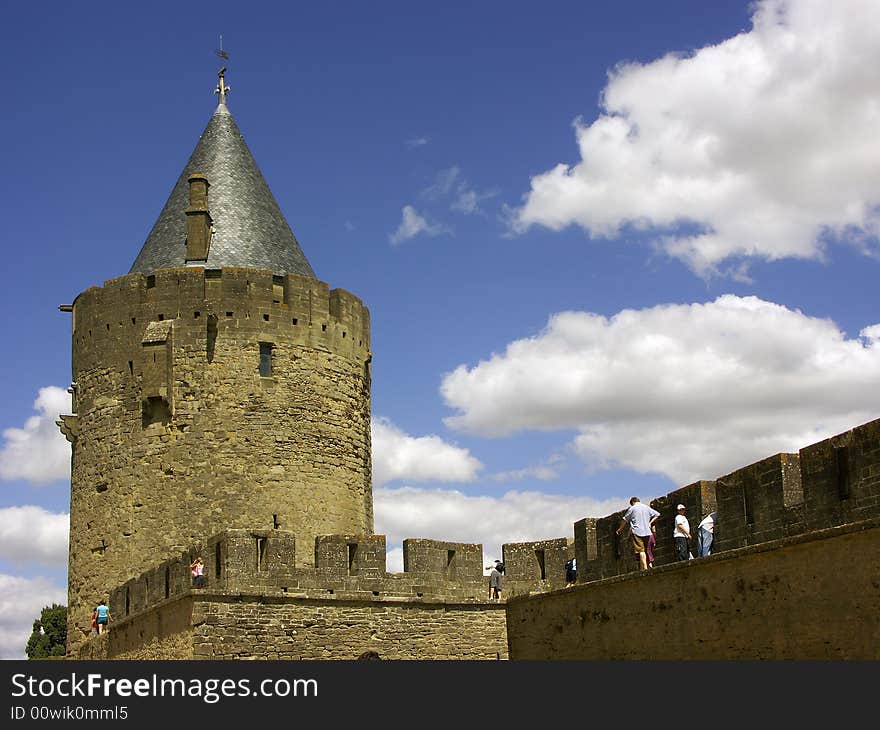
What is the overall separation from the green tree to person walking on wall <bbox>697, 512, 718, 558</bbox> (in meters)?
34.8

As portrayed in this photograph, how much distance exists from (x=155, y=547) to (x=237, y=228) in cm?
650

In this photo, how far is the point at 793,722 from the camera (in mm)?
8680

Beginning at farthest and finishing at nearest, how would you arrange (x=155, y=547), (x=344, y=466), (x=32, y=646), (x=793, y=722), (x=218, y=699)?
(x=32, y=646) < (x=344, y=466) < (x=155, y=547) < (x=218, y=699) < (x=793, y=722)

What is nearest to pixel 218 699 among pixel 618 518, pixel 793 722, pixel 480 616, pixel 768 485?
pixel 793 722

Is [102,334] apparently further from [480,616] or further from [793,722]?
[793,722]

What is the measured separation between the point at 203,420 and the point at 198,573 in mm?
5552

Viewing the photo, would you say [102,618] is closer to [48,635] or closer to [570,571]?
[570,571]

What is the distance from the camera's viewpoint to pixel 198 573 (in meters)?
17.5

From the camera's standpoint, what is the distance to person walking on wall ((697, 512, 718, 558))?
11.7 m

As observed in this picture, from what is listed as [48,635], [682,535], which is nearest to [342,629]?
[682,535]

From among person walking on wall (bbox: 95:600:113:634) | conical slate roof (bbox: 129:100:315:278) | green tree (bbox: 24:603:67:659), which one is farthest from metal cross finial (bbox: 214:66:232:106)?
green tree (bbox: 24:603:67:659)

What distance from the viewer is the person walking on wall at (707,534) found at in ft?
38.5

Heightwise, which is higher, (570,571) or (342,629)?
(570,571)

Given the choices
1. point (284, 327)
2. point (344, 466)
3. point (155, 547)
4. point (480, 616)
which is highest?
point (284, 327)
